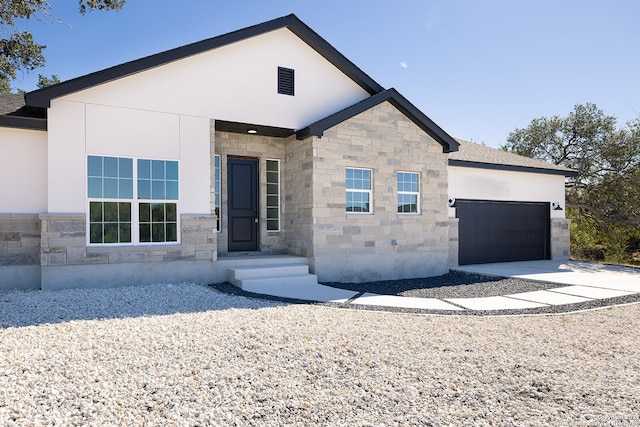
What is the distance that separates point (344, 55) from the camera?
10367 mm

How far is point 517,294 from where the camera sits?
8.05 m

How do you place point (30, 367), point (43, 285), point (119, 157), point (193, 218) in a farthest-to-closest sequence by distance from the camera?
point (193, 218), point (119, 157), point (43, 285), point (30, 367)

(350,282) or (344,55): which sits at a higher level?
(344,55)

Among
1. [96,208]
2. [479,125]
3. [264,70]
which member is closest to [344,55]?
[264,70]

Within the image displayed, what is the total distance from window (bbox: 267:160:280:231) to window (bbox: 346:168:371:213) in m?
Answer: 1.93

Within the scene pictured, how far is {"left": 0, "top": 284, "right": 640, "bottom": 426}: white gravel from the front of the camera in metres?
2.99

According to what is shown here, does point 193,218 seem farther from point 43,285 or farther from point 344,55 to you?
point 344,55

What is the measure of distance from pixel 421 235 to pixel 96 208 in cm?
770

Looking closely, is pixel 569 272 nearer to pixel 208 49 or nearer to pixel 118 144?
pixel 208 49

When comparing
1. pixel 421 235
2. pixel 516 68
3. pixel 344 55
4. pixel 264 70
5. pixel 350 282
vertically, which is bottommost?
pixel 350 282

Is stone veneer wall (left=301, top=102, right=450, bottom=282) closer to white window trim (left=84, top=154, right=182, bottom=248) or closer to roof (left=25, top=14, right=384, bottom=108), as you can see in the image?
roof (left=25, top=14, right=384, bottom=108)

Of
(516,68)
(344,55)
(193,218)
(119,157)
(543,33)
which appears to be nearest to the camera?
(119,157)

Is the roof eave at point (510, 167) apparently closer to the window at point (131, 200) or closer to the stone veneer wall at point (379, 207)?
the stone veneer wall at point (379, 207)

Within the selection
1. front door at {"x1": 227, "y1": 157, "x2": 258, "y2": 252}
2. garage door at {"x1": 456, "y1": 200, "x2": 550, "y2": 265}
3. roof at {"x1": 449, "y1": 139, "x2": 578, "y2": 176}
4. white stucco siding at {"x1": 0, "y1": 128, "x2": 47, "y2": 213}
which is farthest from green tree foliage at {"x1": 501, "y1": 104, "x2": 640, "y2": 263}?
white stucco siding at {"x1": 0, "y1": 128, "x2": 47, "y2": 213}
